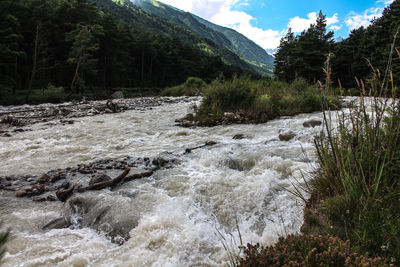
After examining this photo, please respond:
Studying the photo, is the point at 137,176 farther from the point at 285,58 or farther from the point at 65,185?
the point at 285,58

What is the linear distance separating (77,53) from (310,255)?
3556cm

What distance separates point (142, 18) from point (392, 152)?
162m

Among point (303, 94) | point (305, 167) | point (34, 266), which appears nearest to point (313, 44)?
point (303, 94)

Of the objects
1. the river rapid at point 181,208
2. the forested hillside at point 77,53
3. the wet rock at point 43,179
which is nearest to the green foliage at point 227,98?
the forested hillside at point 77,53

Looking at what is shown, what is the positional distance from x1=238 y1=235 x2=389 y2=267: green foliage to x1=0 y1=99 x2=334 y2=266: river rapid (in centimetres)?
40

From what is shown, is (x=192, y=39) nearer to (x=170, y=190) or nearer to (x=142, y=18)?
(x=142, y=18)

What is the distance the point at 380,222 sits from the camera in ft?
6.24

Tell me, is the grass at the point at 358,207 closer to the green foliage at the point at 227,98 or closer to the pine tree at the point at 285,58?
the green foliage at the point at 227,98

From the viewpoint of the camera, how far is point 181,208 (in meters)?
3.12

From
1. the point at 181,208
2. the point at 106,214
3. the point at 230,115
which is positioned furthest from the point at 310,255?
the point at 230,115

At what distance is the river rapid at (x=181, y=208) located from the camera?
2.33m

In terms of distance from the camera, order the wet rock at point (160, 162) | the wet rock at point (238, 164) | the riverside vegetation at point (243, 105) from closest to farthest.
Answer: the wet rock at point (238, 164) < the wet rock at point (160, 162) < the riverside vegetation at point (243, 105)

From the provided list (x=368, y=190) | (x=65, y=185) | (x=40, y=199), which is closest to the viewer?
(x=368, y=190)

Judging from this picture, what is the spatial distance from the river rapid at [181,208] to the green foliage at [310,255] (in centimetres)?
40
